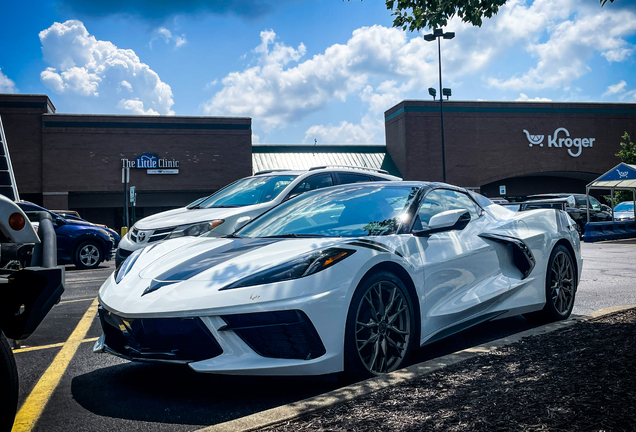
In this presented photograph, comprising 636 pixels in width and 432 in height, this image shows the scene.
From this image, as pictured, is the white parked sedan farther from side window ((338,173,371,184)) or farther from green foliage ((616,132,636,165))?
side window ((338,173,371,184))

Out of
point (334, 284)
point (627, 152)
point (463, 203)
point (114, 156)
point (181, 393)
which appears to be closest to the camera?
point (334, 284)

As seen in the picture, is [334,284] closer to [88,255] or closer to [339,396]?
[339,396]

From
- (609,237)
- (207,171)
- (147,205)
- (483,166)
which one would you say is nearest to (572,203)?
(609,237)

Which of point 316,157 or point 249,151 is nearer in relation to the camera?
point 249,151

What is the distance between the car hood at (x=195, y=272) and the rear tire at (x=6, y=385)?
95 cm

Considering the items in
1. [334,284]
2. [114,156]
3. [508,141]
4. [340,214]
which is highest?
[508,141]

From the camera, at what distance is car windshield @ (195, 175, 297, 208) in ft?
25.1

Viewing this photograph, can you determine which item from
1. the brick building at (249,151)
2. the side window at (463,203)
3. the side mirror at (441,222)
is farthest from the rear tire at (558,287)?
the brick building at (249,151)

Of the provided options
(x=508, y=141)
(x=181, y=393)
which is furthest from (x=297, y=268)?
(x=508, y=141)

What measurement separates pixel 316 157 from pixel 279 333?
34.9m

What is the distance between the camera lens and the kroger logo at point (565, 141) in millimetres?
39562

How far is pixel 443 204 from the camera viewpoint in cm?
469

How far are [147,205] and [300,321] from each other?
33.4 m

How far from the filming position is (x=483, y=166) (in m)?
38.6
